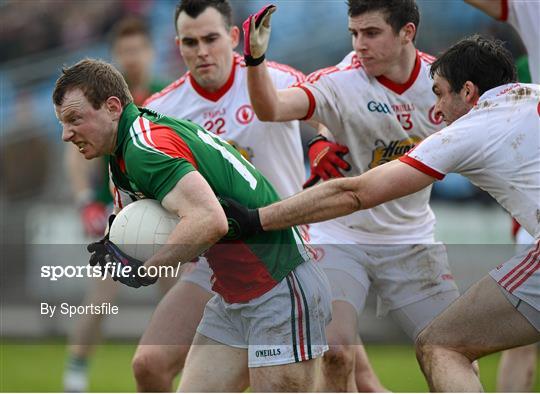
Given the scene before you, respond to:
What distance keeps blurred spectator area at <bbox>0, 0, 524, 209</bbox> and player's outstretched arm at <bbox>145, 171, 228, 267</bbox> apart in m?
7.46

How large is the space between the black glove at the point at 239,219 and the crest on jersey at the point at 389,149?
148cm

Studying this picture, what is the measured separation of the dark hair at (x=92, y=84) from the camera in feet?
15.5

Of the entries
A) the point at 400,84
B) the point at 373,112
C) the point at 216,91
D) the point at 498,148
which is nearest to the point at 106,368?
the point at 216,91

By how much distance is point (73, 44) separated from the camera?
14.0 meters

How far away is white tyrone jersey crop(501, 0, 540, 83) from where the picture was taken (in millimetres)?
6301

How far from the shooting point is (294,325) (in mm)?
4793

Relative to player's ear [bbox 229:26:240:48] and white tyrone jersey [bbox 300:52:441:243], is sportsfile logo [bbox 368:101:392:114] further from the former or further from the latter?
player's ear [bbox 229:26:240:48]

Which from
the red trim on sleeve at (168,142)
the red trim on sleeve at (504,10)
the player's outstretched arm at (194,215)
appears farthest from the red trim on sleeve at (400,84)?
the player's outstretched arm at (194,215)

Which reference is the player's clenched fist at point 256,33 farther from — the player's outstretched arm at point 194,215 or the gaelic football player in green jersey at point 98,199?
the gaelic football player in green jersey at point 98,199

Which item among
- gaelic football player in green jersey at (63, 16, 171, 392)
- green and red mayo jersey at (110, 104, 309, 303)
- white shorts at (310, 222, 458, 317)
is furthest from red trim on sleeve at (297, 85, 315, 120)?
gaelic football player in green jersey at (63, 16, 171, 392)

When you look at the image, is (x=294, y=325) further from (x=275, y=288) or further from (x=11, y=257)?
(x=11, y=257)

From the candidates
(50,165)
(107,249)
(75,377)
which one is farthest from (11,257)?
(107,249)

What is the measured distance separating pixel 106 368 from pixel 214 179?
5850mm

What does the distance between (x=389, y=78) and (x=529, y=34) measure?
3.17 ft
